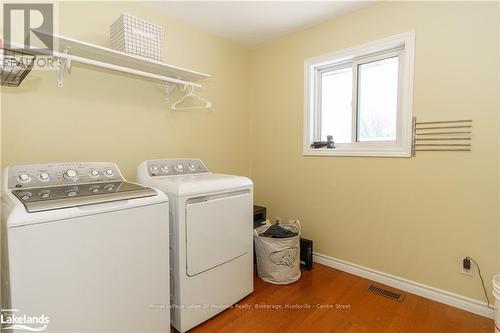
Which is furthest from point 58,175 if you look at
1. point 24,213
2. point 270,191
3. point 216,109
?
point 270,191

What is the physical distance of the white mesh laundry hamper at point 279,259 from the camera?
2.15 meters

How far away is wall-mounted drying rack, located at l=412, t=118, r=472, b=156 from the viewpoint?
5.74 feet

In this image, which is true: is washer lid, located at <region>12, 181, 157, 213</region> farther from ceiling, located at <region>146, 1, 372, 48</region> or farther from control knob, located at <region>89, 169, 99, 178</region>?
ceiling, located at <region>146, 1, 372, 48</region>

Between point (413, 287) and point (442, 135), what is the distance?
45.9 inches

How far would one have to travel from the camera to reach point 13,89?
1.54 meters

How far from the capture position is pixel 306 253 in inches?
96.0

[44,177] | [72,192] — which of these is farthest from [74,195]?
[44,177]

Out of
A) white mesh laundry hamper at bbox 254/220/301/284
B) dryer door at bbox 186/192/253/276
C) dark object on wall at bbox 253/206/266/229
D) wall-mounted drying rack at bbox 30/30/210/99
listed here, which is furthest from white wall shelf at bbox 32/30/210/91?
white mesh laundry hamper at bbox 254/220/301/284

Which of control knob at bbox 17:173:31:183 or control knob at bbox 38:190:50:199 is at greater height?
control knob at bbox 17:173:31:183

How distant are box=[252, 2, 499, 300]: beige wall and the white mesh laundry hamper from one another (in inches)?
18.9

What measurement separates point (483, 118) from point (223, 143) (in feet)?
6.86

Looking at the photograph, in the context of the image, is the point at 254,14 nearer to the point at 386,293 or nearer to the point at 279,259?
the point at 279,259

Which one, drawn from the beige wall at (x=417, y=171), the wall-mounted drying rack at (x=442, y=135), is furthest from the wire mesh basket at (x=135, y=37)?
the wall-mounted drying rack at (x=442, y=135)

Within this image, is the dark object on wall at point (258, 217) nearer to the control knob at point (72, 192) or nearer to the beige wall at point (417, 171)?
the beige wall at point (417, 171)
